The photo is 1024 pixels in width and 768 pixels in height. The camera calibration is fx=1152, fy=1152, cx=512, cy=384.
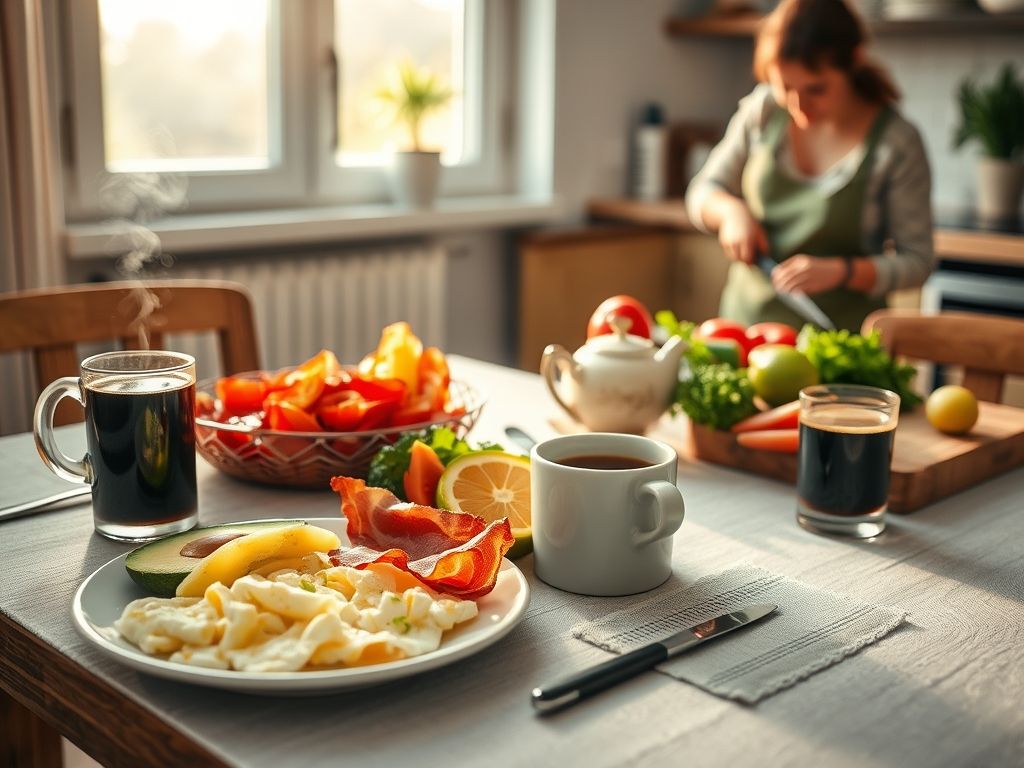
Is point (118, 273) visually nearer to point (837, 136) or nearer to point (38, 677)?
point (837, 136)

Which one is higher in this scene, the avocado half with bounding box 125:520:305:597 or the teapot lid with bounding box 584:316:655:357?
the teapot lid with bounding box 584:316:655:357

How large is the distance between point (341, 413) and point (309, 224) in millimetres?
1743

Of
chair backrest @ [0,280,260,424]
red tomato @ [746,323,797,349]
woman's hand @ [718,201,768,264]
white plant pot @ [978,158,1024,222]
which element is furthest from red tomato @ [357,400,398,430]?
white plant pot @ [978,158,1024,222]

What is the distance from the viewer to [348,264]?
2.99 metres

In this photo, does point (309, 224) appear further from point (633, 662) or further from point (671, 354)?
point (633, 662)

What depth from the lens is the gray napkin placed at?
2.58 feet

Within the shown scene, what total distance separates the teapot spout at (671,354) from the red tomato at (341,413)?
0.38m

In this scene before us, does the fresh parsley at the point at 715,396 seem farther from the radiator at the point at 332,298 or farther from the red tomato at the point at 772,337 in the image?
the radiator at the point at 332,298

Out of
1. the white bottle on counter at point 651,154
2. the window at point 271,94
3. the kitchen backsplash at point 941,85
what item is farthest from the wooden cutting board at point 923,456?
the white bottle on counter at point 651,154

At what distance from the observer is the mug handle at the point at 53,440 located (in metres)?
1.05

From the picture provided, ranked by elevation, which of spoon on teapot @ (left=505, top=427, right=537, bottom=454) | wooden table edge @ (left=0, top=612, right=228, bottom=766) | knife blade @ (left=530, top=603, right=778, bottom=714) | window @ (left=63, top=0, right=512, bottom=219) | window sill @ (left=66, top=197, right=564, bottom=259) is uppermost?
window @ (left=63, top=0, right=512, bottom=219)

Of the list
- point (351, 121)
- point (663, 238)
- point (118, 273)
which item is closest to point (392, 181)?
point (351, 121)

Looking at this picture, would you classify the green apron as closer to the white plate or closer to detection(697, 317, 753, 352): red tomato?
detection(697, 317, 753, 352): red tomato

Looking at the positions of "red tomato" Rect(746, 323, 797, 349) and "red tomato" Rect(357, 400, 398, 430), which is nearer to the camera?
"red tomato" Rect(357, 400, 398, 430)
